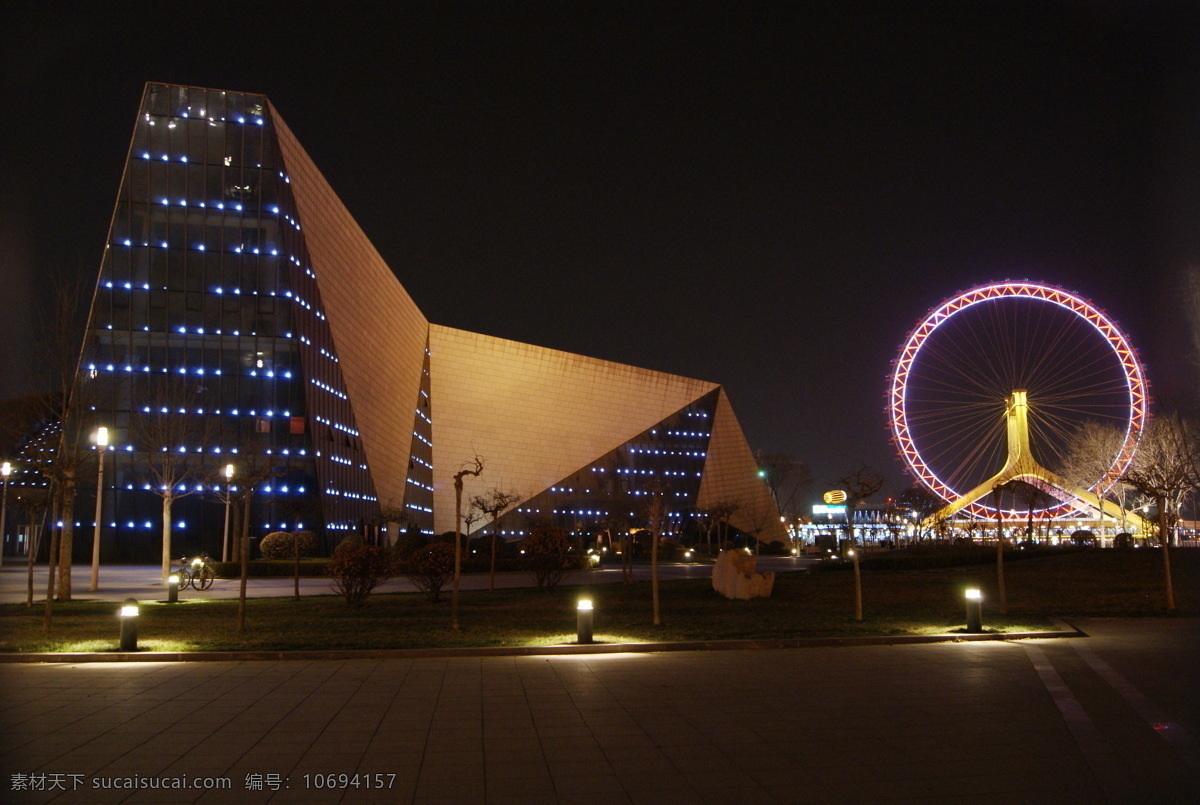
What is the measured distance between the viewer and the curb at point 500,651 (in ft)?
40.1

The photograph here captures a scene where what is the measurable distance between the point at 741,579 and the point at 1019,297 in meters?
32.5

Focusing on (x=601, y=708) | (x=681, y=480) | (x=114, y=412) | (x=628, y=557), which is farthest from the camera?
(x=681, y=480)

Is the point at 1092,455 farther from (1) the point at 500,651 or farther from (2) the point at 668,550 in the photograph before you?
(1) the point at 500,651

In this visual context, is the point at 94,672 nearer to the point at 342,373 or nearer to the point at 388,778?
the point at 388,778

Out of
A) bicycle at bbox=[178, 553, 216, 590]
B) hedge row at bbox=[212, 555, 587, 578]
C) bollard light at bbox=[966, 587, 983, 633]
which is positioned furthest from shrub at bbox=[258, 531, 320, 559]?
bollard light at bbox=[966, 587, 983, 633]

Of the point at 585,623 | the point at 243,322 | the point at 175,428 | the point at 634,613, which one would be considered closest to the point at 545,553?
the point at 634,613

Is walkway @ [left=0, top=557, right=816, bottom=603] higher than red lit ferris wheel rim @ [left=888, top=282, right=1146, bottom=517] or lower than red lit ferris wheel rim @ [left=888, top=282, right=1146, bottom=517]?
lower

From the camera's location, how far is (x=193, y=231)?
148 ft

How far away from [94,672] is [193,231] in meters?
38.8

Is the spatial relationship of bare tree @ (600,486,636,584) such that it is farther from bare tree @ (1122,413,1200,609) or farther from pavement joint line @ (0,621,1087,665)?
bare tree @ (1122,413,1200,609)

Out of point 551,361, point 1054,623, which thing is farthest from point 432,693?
point 551,361

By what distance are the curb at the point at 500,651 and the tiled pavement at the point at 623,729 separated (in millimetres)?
308

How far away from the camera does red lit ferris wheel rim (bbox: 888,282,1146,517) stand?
44.6 metres

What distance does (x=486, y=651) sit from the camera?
12.8 metres
